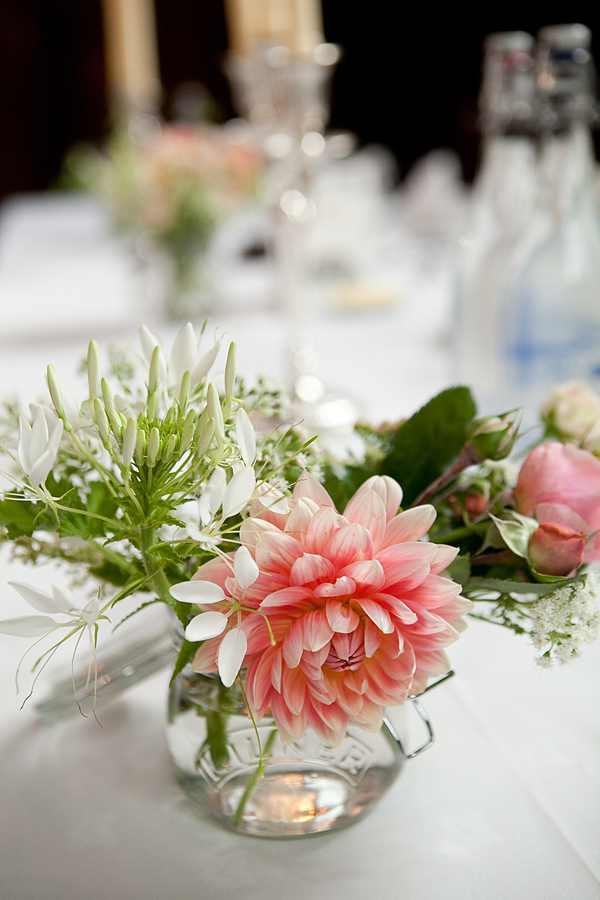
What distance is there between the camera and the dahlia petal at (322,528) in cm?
29

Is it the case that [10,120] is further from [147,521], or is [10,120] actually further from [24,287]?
[147,521]

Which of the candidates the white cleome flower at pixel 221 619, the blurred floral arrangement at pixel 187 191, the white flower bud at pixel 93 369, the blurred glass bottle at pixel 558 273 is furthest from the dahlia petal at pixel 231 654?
the blurred floral arrangement at pixel 187 191

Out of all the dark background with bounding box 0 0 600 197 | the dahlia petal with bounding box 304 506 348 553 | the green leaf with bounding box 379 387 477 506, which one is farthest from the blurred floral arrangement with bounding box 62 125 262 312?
the dark background with bounding box 0 0 600 197

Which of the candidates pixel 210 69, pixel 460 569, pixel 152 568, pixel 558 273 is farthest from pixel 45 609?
pixel 210 69

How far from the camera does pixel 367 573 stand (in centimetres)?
28

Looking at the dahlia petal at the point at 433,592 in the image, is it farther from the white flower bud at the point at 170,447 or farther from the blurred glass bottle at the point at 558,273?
the blurred glass bottle at the point at 558,273

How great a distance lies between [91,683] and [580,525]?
27cm

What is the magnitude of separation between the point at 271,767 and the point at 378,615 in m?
0.11

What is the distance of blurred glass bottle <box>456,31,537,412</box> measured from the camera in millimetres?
752

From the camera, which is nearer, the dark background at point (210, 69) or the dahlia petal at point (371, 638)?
the dahlia petal at point (371, 638)

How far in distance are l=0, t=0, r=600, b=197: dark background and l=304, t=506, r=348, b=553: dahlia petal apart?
355 centimetres

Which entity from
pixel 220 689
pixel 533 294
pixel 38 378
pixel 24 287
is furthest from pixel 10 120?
pixel 220 689

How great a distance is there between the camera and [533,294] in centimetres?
68

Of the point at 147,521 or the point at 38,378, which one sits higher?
the point at 147,521
